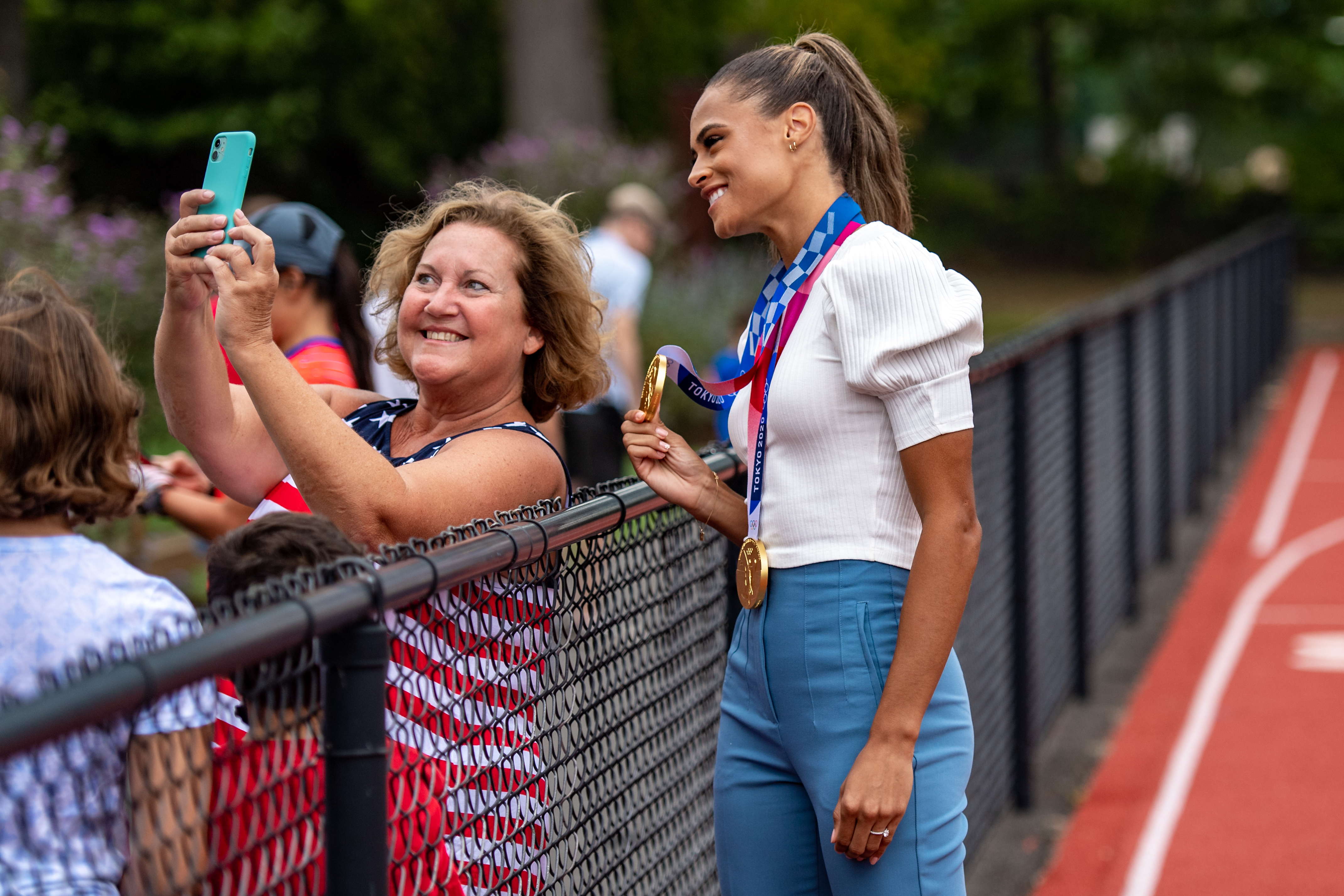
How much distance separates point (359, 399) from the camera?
118 inches

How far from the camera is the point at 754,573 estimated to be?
215 centimetres

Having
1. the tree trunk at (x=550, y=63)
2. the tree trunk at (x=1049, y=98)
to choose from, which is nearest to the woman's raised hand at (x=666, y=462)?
the tree trunk at (x=550, y=63)

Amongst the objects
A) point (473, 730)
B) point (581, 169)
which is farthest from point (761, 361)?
point (581, 169)

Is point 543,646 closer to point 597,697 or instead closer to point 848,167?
point 597,697

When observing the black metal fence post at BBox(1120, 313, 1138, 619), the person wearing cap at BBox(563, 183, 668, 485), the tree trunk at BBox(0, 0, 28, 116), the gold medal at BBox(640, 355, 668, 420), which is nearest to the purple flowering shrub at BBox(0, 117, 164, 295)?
the person wearing cap at BBox(563, 183, 668, 485)

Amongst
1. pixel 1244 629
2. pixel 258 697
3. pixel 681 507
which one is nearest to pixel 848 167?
pixel 681 507

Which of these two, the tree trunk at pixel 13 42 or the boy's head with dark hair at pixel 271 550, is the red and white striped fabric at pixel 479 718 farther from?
the tree trunk at pixel 13 42

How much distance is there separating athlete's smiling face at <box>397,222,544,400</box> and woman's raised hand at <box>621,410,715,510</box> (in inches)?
14.0

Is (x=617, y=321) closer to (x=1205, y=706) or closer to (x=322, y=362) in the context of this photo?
(x=1205, y=706)

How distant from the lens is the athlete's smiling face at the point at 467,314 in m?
2.63

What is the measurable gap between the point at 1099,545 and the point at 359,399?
4.45 metres

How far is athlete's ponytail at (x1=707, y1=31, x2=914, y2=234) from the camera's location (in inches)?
84.8

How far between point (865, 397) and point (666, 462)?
19.3 inches

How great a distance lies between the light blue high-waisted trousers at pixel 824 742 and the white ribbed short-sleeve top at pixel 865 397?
Answer: 0.18 feet
